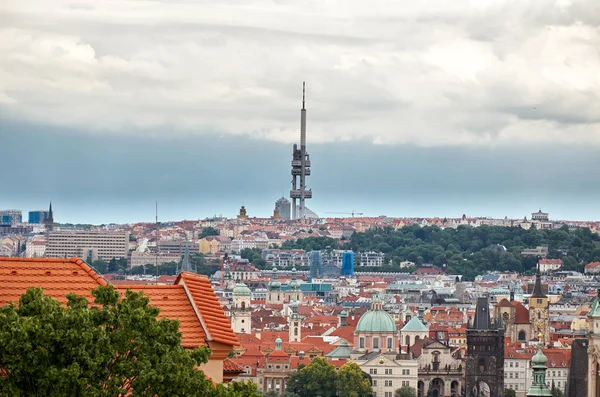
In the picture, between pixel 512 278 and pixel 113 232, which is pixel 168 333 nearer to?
pixel 512 278

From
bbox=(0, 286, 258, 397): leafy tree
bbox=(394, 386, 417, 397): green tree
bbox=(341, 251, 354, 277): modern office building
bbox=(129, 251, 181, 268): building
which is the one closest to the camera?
bbox=(0, 286, 258, 397): leafy tree

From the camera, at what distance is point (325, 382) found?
77.2 meters

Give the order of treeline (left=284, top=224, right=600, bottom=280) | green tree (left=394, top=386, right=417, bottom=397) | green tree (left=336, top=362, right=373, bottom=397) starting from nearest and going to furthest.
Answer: green tree (left=336, top=362, right=373, bottom=397) → green tree (left=394, top=386, right=417, bottom=397) → treeline (left=284, top=224, right=600, bottom=280)

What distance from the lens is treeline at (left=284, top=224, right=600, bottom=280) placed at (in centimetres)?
17700

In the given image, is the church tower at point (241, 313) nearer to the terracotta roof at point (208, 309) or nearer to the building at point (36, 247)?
the building at point (36, 247)

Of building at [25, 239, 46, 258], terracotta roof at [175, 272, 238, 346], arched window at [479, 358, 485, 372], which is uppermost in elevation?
building at [25, 239, 46, 258]

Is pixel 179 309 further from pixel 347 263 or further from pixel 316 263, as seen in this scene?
pixel 347 263

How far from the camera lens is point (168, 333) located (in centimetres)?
1177

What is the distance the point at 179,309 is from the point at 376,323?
7599cm

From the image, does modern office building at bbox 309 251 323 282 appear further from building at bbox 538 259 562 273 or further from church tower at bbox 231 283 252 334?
church tower at bbox 231 283 252 334

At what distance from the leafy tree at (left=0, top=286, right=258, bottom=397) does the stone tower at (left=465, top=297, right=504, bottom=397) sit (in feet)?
235

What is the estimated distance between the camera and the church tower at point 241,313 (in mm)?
101688

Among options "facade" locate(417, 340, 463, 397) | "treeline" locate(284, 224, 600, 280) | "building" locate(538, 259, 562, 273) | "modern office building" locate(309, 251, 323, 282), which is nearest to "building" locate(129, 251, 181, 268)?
"modern office building" locate(309, 251, 323, 282)

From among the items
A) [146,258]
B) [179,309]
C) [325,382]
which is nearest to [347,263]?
[146,258]
